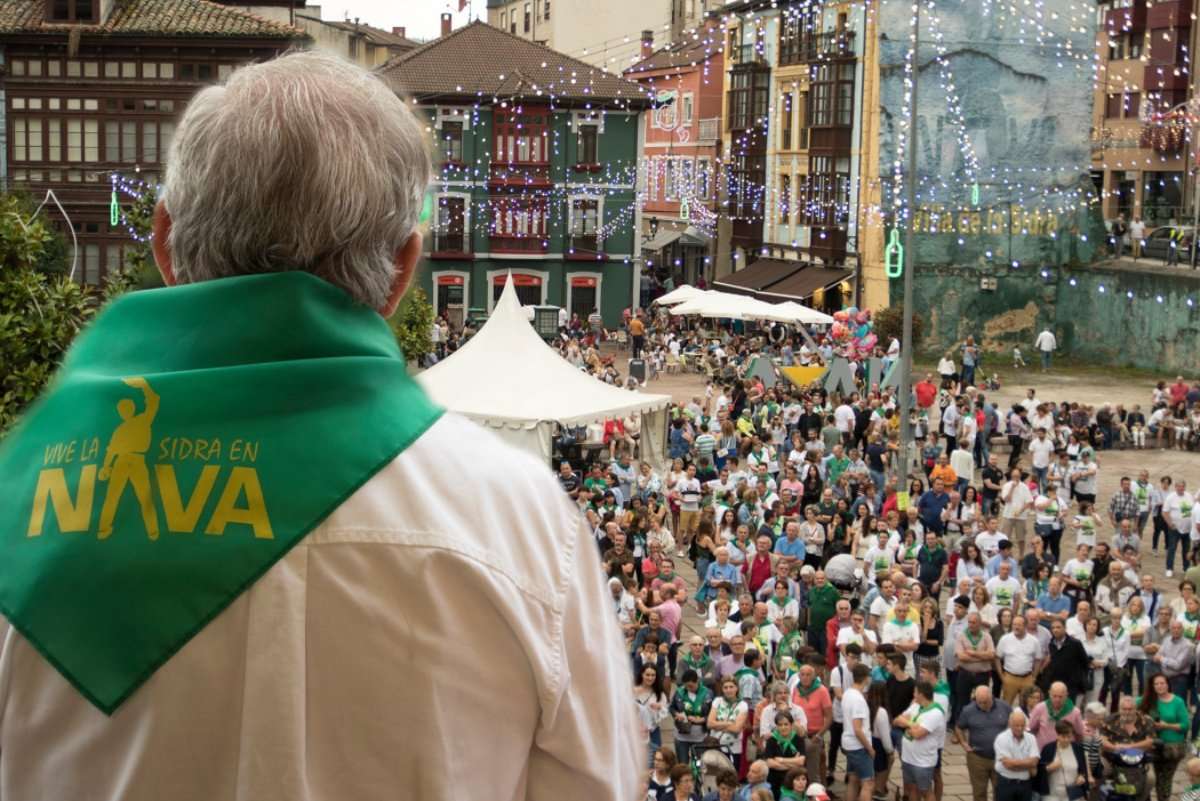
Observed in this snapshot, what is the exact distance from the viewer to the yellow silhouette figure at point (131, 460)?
70.5 inches

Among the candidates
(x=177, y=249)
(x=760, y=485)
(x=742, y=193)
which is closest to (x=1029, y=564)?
(x=760, y=485)

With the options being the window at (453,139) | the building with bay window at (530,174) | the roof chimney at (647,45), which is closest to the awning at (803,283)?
the building with bay window at (530,174)

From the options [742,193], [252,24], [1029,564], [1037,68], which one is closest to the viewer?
[1029,564]

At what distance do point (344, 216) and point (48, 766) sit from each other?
701 mm

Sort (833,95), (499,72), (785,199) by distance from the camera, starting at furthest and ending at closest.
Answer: (785,199) → (499,72) → (833,95)

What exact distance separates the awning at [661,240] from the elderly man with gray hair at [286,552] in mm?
63892

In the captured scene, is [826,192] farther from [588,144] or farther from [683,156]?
[683,156]

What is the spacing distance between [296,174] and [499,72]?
5223 centimetres

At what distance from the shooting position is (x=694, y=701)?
12.4 m

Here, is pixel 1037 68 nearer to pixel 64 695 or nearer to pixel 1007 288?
pixel 1007 288

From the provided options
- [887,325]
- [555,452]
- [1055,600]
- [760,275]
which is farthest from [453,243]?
[1055,600]

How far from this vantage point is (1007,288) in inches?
1905

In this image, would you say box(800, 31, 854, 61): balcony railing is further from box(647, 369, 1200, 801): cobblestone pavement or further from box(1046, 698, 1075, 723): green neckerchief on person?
box(1046, 698, 1075, 723): green neckerchief on person

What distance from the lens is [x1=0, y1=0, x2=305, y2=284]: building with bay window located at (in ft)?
132
